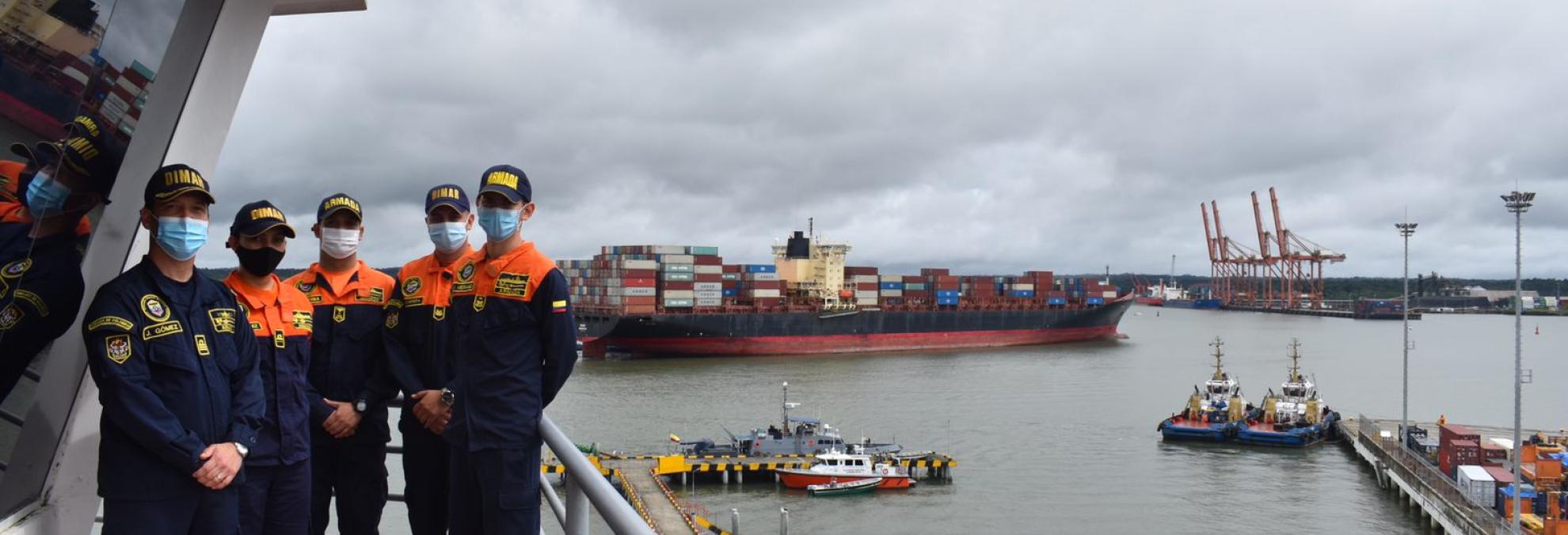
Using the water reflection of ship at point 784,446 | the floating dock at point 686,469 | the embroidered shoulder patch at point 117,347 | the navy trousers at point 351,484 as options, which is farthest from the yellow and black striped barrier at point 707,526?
the embroidered shoulder patch at point 117,347

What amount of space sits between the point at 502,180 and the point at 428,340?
1.86 feet

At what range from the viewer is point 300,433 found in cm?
230

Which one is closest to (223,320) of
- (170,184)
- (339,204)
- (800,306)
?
(170,184)

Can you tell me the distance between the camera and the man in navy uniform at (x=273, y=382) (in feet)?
7.27

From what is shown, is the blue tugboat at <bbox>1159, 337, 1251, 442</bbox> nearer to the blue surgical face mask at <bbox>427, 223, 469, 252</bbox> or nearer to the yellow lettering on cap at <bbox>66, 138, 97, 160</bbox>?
the blue surgical face mask at <bbox>427, 223, 469, 252</bbox>

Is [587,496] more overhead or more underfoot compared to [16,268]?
more underfoot

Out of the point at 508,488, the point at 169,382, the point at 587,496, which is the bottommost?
the point at 508,488

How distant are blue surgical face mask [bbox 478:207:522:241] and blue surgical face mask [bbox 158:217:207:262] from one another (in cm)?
66

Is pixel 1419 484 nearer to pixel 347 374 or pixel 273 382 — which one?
pixel 347 374

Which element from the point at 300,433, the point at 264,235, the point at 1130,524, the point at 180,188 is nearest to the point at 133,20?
the point at 180,188

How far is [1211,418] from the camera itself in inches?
816

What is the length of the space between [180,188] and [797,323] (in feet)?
113

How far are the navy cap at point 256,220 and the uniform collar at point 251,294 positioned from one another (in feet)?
0.48

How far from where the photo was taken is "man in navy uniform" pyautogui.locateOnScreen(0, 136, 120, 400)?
4.86 ft
